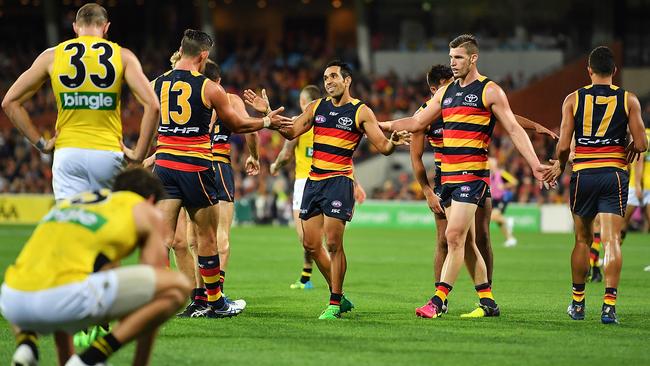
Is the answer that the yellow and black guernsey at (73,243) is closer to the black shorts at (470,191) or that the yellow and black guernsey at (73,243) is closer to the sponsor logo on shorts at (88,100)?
the sponsor logo on shorts at (88,100)

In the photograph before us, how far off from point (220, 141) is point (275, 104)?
88.2ft

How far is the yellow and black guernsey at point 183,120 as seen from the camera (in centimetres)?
1130

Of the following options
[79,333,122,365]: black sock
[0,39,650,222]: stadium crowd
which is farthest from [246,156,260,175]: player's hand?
[0,39,650,222]: stadium crowd

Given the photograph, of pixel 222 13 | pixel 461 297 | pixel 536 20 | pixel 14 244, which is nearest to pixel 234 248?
pixel 14 244

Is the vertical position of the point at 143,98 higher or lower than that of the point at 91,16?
lower

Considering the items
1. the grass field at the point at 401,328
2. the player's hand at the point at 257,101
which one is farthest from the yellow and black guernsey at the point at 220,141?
the grass field at the point at 401,328

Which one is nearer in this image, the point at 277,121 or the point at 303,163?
the point at 277,121

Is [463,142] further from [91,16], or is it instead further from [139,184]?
[139,184]

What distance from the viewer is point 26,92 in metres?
9.59

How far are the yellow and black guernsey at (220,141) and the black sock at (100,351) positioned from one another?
22.0ft

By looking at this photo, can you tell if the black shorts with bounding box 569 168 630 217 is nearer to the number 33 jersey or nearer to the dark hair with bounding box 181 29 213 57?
the dark hair with bounding box 181 29 213 57

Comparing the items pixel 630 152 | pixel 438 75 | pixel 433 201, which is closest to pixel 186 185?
pixel 433 201

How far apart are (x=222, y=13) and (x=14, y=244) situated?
27.0m

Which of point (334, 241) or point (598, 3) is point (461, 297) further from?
point (598, 3)
